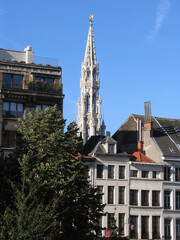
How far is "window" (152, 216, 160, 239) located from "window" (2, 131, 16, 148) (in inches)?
898

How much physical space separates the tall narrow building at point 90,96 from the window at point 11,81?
95188 mm

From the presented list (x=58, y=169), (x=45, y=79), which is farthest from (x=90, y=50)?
(x=58, y=169)

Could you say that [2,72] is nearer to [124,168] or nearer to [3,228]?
[124,168]

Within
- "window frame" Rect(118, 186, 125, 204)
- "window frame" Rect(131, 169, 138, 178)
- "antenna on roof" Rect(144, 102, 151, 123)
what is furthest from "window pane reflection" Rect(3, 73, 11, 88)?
"antenna on roof" Rect(144, 102, 151, 123)

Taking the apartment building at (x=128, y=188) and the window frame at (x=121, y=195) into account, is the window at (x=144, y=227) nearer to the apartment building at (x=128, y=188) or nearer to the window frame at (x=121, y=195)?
the apartment building at (x=128, y=188)

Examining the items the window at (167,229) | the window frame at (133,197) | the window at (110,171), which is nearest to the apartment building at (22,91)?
the window at (110,171)

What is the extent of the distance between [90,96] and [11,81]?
4049 inches

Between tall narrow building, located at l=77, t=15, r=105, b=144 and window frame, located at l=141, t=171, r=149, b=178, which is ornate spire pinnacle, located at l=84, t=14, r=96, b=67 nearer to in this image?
tall narrow building, located at l=77, t=15, r=105, b=144

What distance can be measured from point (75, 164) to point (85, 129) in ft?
336

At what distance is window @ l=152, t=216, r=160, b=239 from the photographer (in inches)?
2505

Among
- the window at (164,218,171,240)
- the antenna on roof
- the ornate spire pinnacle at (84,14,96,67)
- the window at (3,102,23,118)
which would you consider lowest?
the window at (164,218,171,240)

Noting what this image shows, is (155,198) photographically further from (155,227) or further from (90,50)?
(90,50)

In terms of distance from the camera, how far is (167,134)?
71.9 m

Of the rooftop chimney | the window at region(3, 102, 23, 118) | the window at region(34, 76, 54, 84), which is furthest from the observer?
the rooftop chimney
